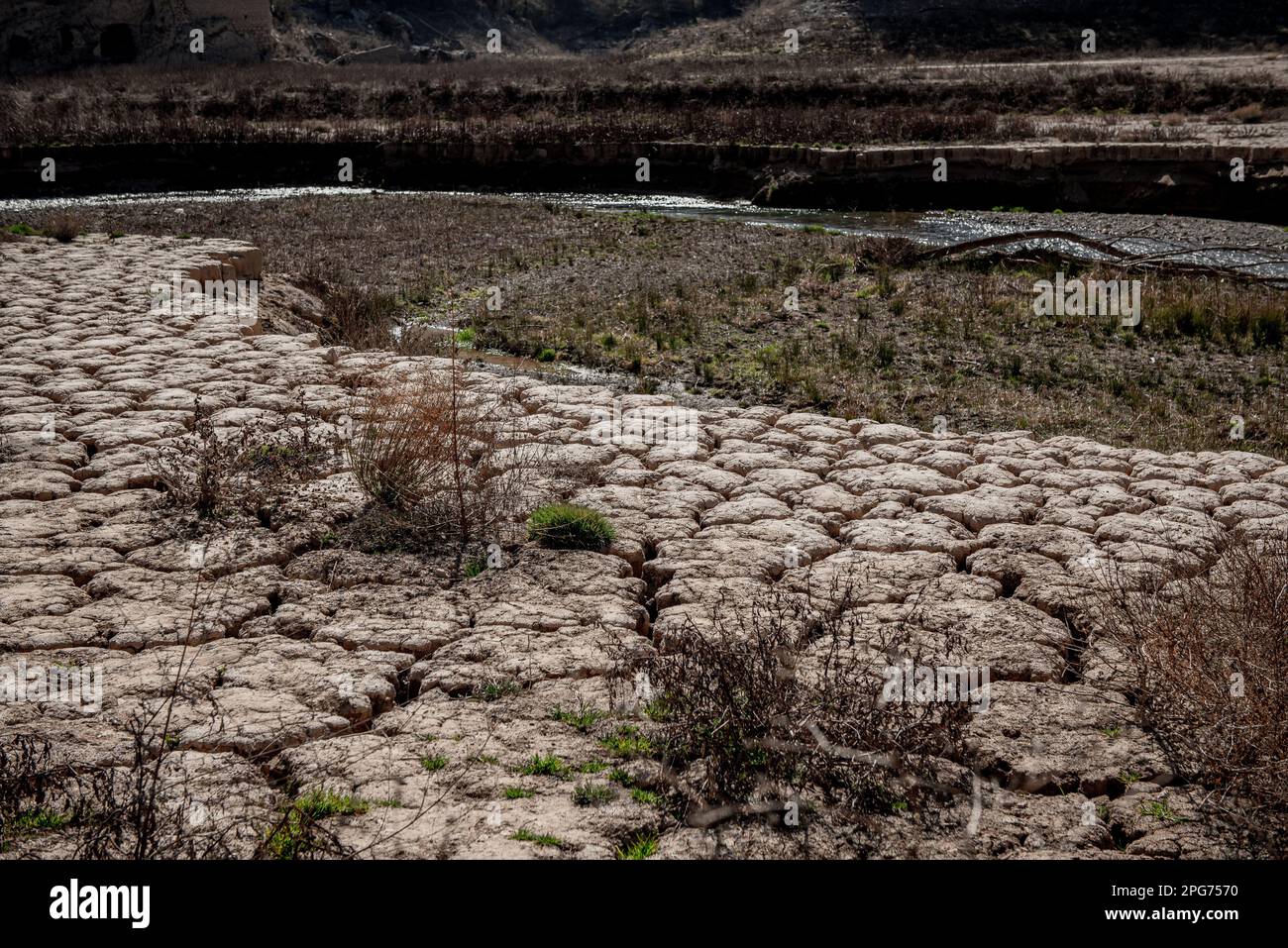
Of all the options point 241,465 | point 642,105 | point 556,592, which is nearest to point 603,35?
point 642,105

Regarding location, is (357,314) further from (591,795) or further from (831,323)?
(591,795)

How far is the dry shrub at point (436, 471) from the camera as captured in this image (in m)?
5.94

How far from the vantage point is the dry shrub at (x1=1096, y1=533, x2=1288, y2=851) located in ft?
12.0

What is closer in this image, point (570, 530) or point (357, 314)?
point (570, 530)

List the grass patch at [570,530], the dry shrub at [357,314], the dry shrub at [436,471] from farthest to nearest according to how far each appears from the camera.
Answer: the dry shrub at [357,314]
the dry shrub at [436,471]
the grass patch at [570,530]

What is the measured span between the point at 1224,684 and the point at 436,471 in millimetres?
4000

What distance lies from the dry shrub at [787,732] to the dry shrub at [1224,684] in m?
0.78

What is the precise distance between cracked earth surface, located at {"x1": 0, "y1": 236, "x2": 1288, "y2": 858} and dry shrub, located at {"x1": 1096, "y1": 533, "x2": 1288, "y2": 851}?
0.15 meters

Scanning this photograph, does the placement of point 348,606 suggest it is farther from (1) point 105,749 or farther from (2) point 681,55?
(2) point 681,55

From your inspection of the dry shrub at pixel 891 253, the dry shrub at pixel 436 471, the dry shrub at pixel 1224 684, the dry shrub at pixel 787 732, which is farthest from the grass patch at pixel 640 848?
the dry shrub at pixel 891 253

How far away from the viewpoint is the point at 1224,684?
3.93 meters

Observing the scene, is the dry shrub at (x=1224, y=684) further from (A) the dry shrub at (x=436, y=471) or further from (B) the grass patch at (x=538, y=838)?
(A) the dry shrub at (x=436, y=471)

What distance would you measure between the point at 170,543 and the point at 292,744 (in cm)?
203
